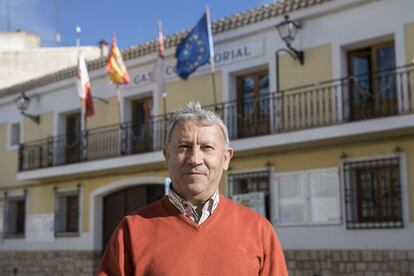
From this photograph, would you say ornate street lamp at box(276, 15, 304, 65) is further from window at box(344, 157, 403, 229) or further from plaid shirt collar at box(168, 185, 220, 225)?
plaid shirt collar at box(168, 185, 220, 225)

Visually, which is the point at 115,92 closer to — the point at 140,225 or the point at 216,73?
the point at 216,73

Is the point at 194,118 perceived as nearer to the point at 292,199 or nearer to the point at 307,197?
the point at 307,197

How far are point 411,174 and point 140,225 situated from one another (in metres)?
9.65

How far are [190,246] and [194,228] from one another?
8 cm

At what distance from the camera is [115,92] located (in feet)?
57.7

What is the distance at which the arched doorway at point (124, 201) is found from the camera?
16.6 metres

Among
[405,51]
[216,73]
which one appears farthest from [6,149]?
[405,51]

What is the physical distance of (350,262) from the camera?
11914mm

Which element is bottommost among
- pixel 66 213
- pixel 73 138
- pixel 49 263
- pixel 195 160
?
pixel 49 263

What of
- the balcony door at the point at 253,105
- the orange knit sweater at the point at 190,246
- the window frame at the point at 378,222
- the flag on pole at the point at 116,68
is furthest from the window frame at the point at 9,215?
the orange knit sweater at the point at 190,246

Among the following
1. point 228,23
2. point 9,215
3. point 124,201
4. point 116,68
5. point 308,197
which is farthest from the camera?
point 9,215

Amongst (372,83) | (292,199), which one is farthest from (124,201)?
(372,83)

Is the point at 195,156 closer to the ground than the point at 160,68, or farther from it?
closer to the ground

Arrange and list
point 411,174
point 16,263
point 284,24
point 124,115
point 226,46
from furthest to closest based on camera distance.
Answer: point 16,263
point 124,115
point 226,46
point 284,24
point 411,174
